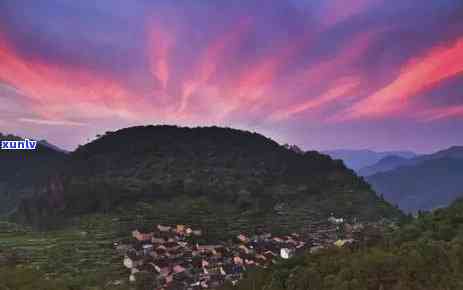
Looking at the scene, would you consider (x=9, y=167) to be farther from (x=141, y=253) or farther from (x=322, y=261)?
(x=322, y=261)

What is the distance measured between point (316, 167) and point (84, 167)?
229ft

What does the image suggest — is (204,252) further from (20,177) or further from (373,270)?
(20,177)

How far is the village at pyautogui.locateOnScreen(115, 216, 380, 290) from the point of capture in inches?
2117

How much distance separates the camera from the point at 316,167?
479 ft

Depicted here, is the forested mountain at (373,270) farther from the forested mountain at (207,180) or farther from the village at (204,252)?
the forested mountain at (207,180)

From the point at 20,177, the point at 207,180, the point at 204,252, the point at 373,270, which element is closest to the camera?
the point at 373,270

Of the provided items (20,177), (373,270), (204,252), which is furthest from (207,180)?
(373,270)

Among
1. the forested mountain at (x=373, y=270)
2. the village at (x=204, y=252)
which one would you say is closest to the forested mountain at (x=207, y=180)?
the village at (x=204, y=252)

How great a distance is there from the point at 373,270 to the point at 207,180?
365 feet

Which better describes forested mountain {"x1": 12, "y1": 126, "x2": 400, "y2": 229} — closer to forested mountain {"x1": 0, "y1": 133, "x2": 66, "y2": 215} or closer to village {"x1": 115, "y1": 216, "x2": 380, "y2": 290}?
forested mountain {"x1": 0, "y1": 133, "x2": 66, "y2": 215}

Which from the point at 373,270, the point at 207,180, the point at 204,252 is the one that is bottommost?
the point at 204,252

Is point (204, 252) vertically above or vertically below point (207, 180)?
below

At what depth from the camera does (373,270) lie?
25.6 meters

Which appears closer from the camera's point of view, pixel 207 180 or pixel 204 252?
pixel 204 252
